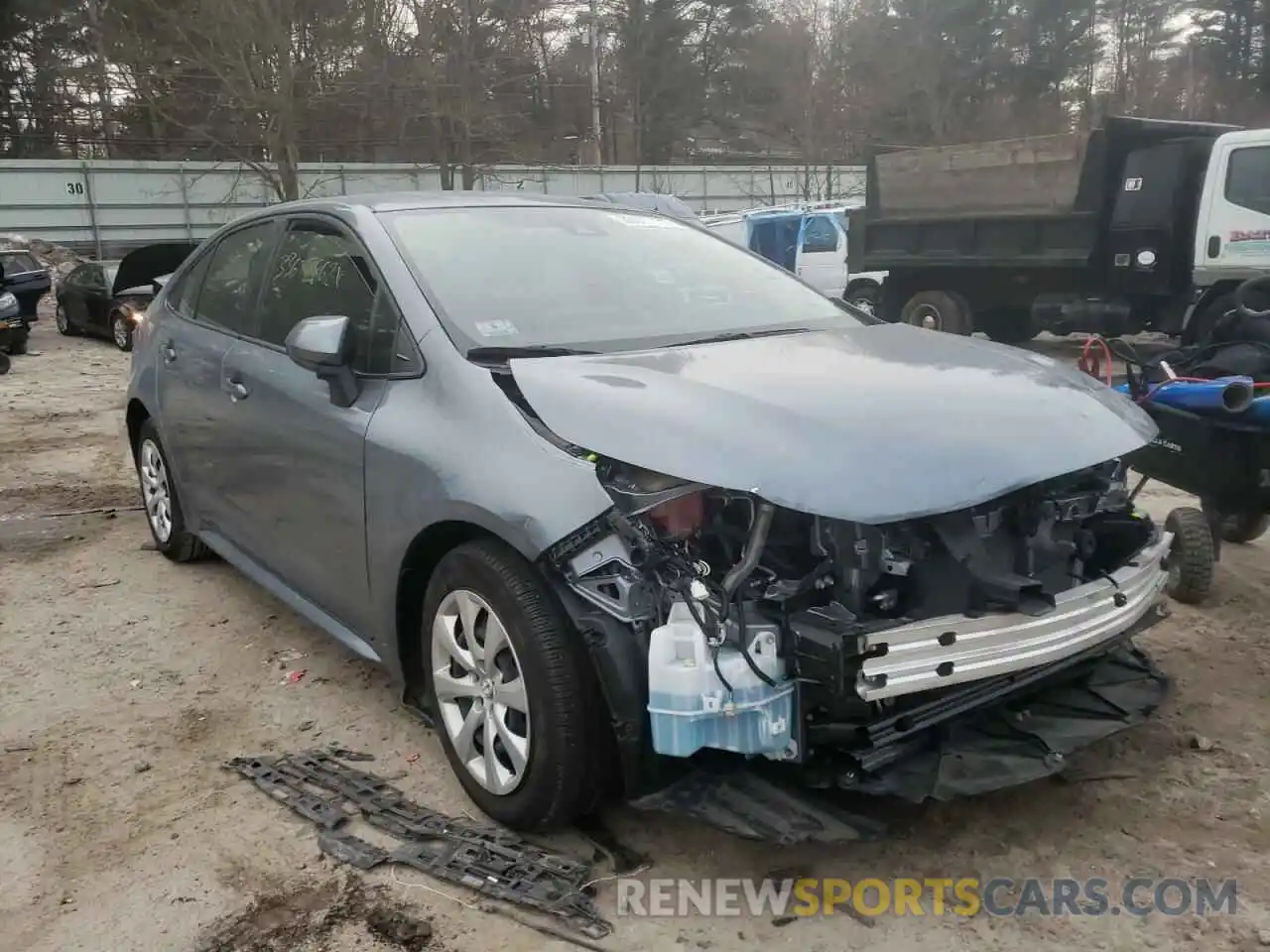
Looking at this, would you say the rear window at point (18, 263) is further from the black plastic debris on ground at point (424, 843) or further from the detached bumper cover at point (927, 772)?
the detached bumper cover at point (927, 772)

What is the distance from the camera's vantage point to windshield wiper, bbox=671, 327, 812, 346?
3.37 meters

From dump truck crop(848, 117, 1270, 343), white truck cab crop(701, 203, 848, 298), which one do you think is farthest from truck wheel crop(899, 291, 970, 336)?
white truck cab crop(701, 203, 848, 298)

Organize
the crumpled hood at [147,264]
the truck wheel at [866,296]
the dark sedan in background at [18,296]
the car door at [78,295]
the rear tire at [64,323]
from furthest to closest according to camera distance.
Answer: the rear tire at [64,323] < the car door at [78,295] < the dark sedan in background at [18,296] < the truck wheel at [866,296] < the crumpled hood at [147,264]

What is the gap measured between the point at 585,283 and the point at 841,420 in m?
1.29

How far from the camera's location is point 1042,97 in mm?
39156

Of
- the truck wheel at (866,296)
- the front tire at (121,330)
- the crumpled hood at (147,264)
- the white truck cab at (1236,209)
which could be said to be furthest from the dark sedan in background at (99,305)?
the white truck cab at (1236,209)

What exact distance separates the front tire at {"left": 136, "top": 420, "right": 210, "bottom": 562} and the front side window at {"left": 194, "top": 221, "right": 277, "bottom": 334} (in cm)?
85

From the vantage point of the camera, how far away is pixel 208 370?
14.3 ft

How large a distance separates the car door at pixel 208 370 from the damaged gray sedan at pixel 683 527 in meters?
0.57

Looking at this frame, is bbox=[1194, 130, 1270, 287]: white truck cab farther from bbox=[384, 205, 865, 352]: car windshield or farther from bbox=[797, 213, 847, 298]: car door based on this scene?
bbox=[384, 205, 865, 352]: car windshield

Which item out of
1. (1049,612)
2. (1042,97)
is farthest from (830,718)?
(1042,97)

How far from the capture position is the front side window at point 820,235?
632 inches

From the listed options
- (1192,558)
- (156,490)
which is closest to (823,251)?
(1192,558)

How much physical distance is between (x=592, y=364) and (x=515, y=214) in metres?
1.12
